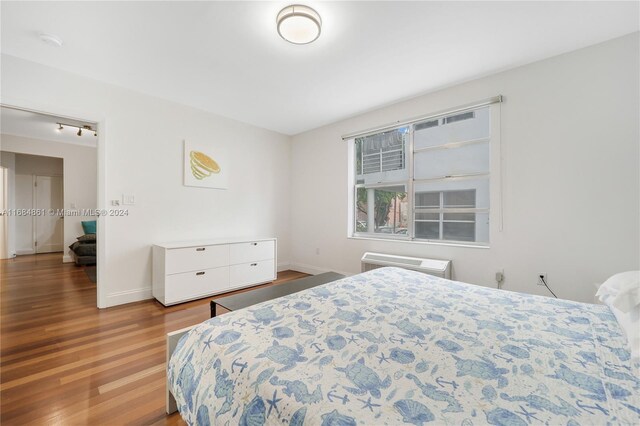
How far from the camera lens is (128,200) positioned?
9.86ft

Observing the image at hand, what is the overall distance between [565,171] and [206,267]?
384cm

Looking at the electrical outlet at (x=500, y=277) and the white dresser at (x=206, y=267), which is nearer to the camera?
the electrical outlet at (x=500, y=277)

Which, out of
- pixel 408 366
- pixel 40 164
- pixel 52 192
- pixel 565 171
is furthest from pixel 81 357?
pixel 40 164

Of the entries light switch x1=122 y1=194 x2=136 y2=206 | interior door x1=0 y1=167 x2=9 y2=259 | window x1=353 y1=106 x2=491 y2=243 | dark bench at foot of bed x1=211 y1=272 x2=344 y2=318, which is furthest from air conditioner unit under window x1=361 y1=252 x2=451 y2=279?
interior door x1=0 y1=167 x2=9 y2=259

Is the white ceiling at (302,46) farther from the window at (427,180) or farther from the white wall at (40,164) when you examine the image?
the white wall at (40,164)

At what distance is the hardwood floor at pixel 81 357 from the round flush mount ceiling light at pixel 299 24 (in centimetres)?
251

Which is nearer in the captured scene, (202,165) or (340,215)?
(202,165)

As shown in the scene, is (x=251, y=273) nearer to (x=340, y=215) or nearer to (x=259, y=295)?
(x=340, y=215)

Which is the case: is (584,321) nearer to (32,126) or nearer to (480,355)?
(480,355)

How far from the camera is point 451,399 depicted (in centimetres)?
71

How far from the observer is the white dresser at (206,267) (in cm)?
290

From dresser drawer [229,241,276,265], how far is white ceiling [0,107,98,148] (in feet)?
8.62

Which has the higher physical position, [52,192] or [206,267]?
[52,192]

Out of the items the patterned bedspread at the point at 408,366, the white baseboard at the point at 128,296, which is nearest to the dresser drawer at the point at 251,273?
the white baseboard at the point at 128,296
